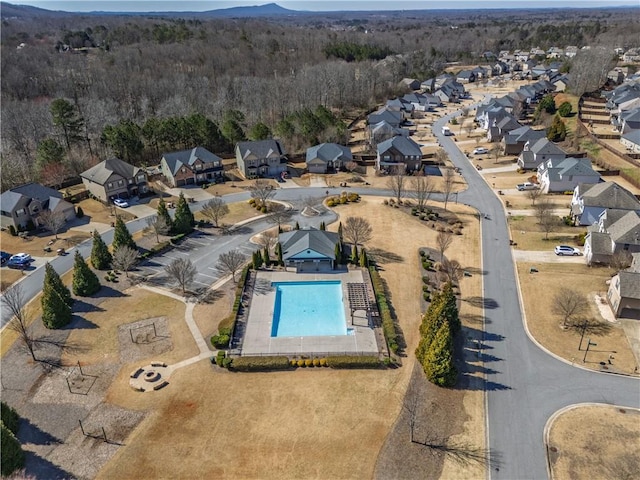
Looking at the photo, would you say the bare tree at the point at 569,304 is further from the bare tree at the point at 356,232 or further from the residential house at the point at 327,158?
the residential house at the point at 327,158

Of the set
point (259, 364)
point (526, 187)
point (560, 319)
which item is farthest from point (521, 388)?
point (526, 187)

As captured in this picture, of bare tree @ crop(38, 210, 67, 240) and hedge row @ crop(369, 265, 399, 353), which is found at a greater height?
bare tree @ crop(38, 210, 67, 240)

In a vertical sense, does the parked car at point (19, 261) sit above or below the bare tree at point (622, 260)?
below

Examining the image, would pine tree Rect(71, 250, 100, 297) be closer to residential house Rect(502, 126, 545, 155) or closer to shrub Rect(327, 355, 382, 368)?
shrub Rect(327, 355, 382, 368)

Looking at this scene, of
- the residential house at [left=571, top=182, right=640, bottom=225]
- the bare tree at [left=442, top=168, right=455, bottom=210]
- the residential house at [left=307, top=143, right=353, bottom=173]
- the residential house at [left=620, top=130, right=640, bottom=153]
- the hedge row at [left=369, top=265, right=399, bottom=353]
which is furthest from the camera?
the residential house at [left=620, top=130, right=640, bottom=153]

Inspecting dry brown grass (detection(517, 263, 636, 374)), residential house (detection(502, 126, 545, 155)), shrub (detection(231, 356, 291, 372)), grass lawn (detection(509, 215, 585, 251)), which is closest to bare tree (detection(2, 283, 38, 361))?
shrub (detection(231, 356, 291, 372))

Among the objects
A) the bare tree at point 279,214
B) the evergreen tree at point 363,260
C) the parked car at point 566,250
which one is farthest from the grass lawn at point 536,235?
the bare tree at point 279,214

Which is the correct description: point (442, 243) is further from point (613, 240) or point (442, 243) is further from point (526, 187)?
point (526, 187)
